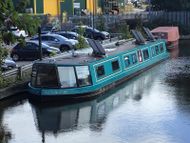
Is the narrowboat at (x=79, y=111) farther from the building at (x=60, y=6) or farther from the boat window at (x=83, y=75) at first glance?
the building at (x=60, y=6)

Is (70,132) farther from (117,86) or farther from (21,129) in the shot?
(117,86)

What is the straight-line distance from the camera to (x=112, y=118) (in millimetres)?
22688

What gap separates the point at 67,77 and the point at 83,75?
1.00 metres

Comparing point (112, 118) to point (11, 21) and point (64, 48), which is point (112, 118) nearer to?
point (11, 21)

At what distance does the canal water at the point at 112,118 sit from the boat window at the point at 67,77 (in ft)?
Answer: 3.33

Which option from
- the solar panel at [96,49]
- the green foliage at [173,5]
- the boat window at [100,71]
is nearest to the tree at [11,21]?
the boat window at [100,71]

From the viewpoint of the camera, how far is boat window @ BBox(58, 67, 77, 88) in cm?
2533

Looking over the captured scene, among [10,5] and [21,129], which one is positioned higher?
[10,5]

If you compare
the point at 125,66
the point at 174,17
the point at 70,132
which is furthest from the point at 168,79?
the point at 174,17

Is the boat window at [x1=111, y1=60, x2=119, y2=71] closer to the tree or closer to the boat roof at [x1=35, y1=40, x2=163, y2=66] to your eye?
the boat roof at [x1=35, y1=40, x2=163, y2=66]

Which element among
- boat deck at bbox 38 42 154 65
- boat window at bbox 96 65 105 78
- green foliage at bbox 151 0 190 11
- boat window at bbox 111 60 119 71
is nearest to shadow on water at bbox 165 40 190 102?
boat window at bbox 111 60 119 71

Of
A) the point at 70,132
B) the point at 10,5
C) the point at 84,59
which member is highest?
the point at 10,5

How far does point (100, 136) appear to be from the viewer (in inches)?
778

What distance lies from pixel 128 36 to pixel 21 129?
30362 millimetres
